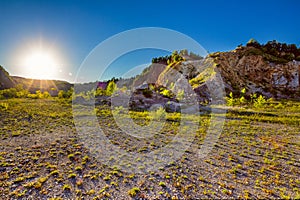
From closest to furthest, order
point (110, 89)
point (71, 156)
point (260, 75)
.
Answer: point (71, 156), point (110, 89), point (260, 75)

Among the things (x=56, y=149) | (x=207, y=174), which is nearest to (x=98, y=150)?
(x=56, y=149)

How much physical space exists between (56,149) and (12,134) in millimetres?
5534

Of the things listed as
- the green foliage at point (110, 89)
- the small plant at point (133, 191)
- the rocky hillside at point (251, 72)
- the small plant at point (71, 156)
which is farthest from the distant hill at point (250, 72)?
the small plant at point (133, 191)

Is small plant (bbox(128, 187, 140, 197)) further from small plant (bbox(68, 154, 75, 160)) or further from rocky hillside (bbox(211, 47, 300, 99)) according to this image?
rocky hillside (bbox(211, 47, 300, 99))

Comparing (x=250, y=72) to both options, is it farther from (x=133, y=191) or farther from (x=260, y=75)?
(x=133, y=191)

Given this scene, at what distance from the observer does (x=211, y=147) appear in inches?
472

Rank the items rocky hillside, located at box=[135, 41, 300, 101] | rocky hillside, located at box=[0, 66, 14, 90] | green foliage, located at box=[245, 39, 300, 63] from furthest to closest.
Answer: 1. rocky hillside, located at box=[0, 66, 14, 90]
2. green foliage, located at box=[245, 39, 300, 63]
3. rocky hillside, located at box=[135, 41, 300, 101]

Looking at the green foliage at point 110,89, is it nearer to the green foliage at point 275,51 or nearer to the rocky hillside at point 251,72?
the rocky hillside at point 251,72

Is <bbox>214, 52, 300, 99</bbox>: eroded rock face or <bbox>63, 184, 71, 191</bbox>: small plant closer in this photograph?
<bbox>63, 184, 71, 191</bbox>: small plant

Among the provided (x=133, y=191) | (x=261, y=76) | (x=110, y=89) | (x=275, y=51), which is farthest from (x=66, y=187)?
(x=275, y=51)

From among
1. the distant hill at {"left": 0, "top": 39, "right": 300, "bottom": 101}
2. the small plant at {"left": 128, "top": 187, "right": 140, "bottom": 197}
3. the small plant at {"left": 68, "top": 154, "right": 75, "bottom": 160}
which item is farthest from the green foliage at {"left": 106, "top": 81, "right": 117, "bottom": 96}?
the small plant at {"left": 128, "top": 187, "right": 140, "bottom": 197}

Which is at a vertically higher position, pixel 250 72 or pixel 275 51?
pixel 275 51

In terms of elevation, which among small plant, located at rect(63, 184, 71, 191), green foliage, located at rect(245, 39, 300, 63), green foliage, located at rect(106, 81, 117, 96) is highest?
green foliage, located at rect(245, 39, 300, 63)

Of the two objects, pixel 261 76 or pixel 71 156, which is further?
pixel 261 76
